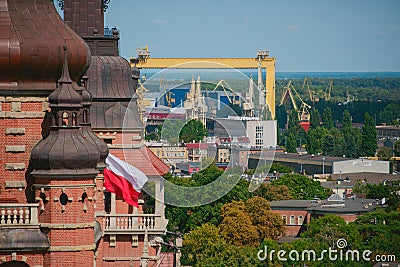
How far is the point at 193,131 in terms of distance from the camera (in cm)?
10438

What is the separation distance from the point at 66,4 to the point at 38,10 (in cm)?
1908

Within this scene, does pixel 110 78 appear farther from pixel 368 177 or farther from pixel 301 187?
pixel 368 177

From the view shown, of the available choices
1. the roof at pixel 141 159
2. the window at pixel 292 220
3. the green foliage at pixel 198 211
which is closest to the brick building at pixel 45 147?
the roof at pixel 141 159

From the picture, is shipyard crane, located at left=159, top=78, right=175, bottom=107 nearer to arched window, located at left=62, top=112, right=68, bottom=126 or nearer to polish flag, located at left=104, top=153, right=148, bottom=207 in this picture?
polish flag, located at left=104, top=153, right=148, bottom=207

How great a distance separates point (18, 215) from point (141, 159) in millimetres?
17925

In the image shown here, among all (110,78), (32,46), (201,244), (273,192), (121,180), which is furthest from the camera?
(273,192)

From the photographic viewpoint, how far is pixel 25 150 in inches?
1264

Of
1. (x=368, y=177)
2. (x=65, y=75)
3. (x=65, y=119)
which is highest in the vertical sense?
(x=65, y=75)

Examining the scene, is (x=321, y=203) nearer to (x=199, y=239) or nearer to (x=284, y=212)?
(x=284, y=212)

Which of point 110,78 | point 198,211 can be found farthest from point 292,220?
point 110,78

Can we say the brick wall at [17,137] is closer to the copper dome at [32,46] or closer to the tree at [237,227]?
the copper dome at [32,46]

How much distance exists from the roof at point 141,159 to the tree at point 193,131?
4251 centimetres

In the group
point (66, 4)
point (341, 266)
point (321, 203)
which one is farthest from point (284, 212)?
point (66, 4)

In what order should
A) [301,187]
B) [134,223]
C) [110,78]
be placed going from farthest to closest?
[301,187], [110,78], [134,223]
